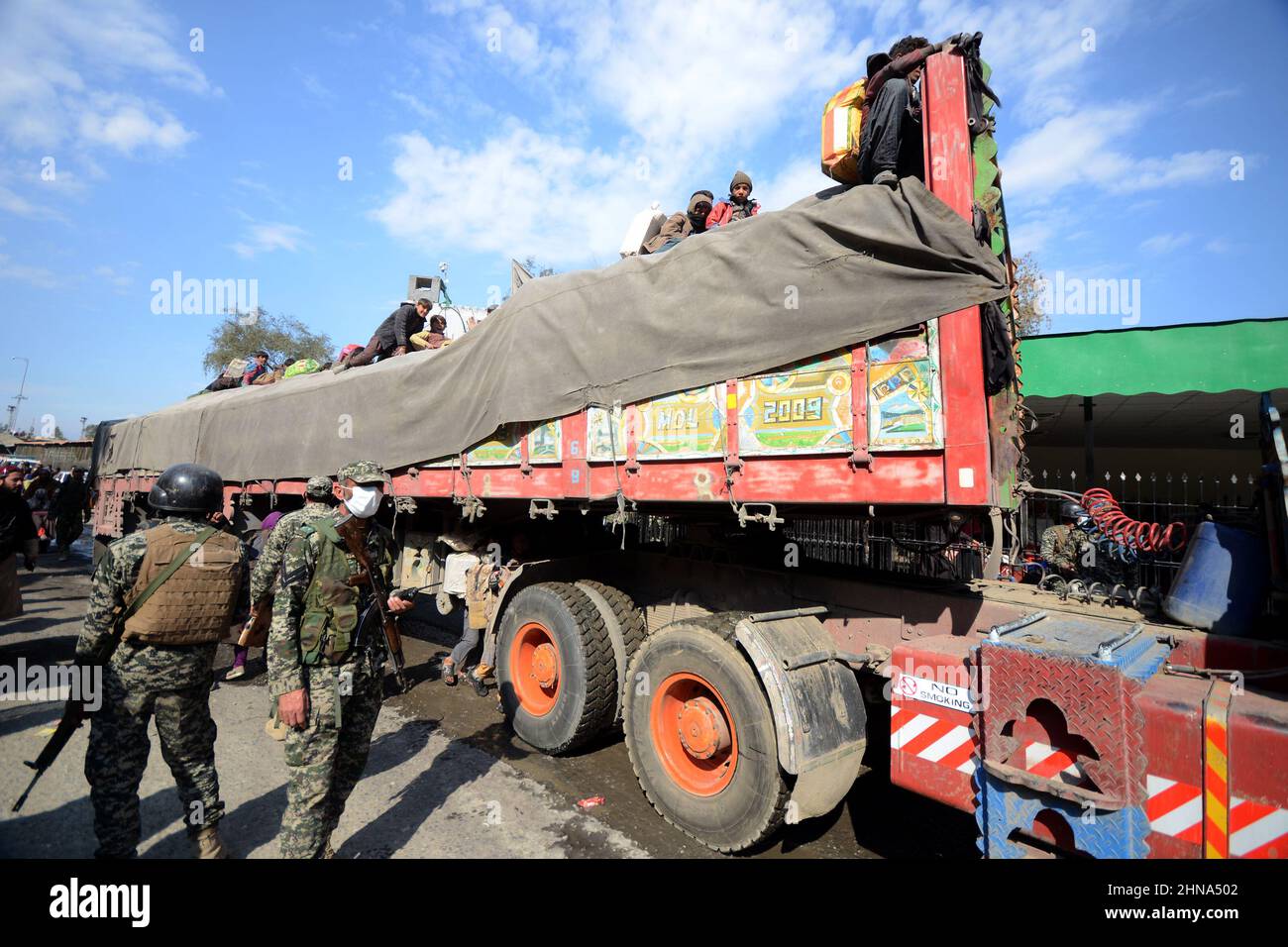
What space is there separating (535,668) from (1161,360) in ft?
26.2

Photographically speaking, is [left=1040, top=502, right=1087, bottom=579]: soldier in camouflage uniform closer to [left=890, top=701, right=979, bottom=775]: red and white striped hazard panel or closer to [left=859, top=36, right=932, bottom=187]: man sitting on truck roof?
[left=890, top=701, right=979, bottom=775]: red and white striped hazard panel

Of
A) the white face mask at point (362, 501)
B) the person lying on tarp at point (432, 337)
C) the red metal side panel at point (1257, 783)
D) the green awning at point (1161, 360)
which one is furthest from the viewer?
the person lying on tarp at point (432, 337)

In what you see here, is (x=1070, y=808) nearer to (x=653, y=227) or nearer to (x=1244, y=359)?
(x=653, y=227)

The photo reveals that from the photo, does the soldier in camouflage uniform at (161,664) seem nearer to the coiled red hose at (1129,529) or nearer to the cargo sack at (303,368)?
the coiled red hose at (1129,529)

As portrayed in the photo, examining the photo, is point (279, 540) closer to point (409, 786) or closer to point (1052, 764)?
point (409, 786)

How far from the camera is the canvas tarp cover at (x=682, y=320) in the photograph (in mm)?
2828

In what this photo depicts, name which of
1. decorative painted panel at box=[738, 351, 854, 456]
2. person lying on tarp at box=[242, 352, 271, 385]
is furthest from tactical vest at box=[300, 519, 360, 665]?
person lying on tarp at box=[242, 352, 271, 385]

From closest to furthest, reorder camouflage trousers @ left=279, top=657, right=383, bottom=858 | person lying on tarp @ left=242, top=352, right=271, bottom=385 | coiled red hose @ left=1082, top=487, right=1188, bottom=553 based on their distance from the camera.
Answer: camouflage trousers @ left=279, top=657, right=383, bottom=858
coiled red hose @ left=1082, top=487, right=1188, bottom=553
person lying on tarp @ left=242, top=352, right=271, bottom=385

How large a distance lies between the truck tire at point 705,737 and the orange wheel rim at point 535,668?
0.94 m

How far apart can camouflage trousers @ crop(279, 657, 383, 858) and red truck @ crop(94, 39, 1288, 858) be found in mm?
1551

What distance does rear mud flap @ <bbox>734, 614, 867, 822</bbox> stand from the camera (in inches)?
116

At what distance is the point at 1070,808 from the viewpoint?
2248mm

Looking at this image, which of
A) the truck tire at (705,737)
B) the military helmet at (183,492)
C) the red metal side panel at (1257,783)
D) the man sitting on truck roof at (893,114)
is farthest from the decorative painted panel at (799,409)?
the military helmet at (183,492)
